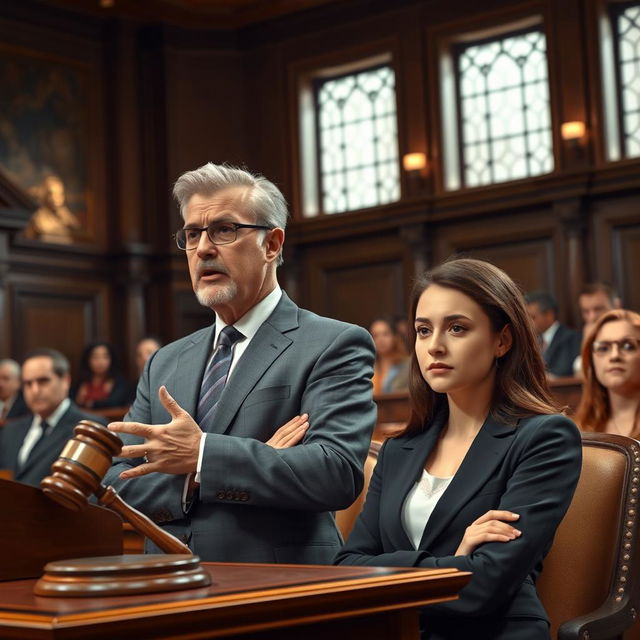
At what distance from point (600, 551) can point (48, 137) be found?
10.6 m

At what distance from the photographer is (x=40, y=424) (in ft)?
23.3

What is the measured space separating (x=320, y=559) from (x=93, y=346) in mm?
8811

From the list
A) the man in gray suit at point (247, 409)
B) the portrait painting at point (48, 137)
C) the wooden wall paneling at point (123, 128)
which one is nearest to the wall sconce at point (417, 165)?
the wooden wall paneling at point (123, 128)

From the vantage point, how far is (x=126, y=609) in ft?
4.93

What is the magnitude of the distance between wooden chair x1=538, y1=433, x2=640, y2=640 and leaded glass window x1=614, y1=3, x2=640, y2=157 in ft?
27.9

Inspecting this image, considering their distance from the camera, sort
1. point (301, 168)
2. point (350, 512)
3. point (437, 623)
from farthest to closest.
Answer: point (301, 168)
point (350, 512)
point (437, 623)

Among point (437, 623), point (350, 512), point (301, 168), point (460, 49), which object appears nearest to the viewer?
point (437, 623)

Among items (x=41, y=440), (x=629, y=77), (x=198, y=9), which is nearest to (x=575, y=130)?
(x=629, y=77)

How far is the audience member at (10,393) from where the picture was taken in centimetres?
987

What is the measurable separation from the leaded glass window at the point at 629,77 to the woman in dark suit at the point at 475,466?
8.62 metres

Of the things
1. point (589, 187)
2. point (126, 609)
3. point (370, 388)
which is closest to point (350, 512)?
point (370, 388)

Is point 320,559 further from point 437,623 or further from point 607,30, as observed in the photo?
point 607,30

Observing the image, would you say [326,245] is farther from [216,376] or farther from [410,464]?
[410,464]

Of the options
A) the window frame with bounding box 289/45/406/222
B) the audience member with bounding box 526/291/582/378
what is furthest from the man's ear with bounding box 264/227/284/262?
the window frame with bounding box 289/45/406/222
